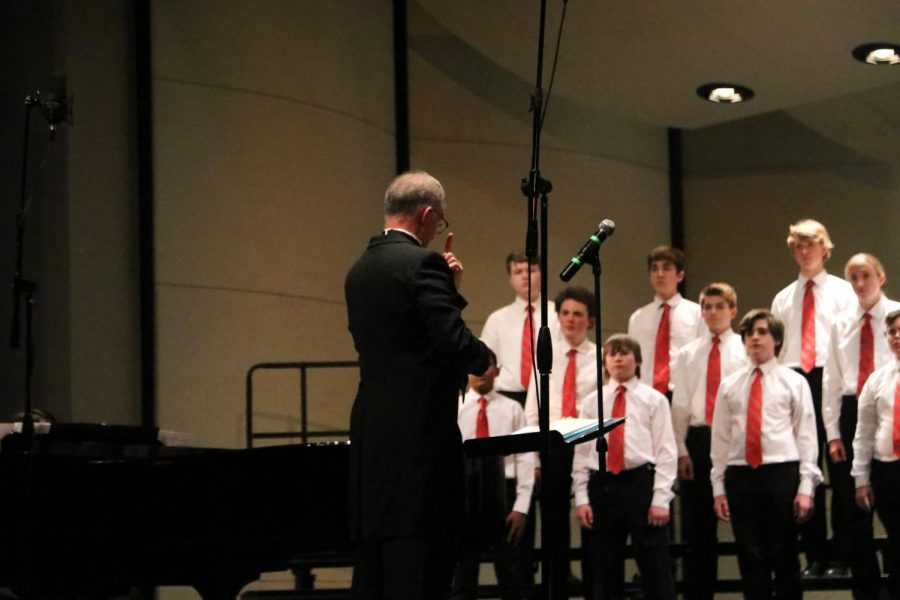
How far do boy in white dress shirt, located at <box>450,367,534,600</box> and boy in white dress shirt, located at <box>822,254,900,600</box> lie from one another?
4.37ft

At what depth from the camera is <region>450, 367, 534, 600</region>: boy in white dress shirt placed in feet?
18.7

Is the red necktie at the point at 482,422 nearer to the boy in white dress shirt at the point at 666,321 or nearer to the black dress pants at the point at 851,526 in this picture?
the boy in white dress shirt at the point at 666,321

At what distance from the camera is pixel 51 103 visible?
14.6 feet

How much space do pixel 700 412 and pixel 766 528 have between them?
79 centimetres

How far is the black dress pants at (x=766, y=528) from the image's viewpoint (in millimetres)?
5480

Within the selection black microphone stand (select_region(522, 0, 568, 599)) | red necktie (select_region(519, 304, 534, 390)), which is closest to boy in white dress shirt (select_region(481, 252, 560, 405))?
red necktie (select_region(519, 304, 534, 390))

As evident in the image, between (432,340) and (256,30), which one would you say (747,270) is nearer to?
(256,30)

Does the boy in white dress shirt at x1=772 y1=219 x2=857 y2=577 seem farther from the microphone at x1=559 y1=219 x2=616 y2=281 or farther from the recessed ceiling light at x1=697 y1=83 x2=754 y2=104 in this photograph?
the microphone at x1=559 y1=219 x2=616 y2=281

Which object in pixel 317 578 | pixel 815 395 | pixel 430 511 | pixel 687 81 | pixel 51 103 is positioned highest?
pixel 687 81

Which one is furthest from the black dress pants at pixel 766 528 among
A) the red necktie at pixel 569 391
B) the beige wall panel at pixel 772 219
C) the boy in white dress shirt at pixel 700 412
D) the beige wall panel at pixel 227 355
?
the beige wall panel at pixel 772 219

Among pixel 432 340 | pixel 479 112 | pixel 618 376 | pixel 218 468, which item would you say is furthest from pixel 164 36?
pixel 432 340

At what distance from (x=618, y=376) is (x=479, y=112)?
8.84 feet

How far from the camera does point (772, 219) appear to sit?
28.7ft

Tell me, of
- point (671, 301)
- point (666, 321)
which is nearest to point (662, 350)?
point (666, 321)
